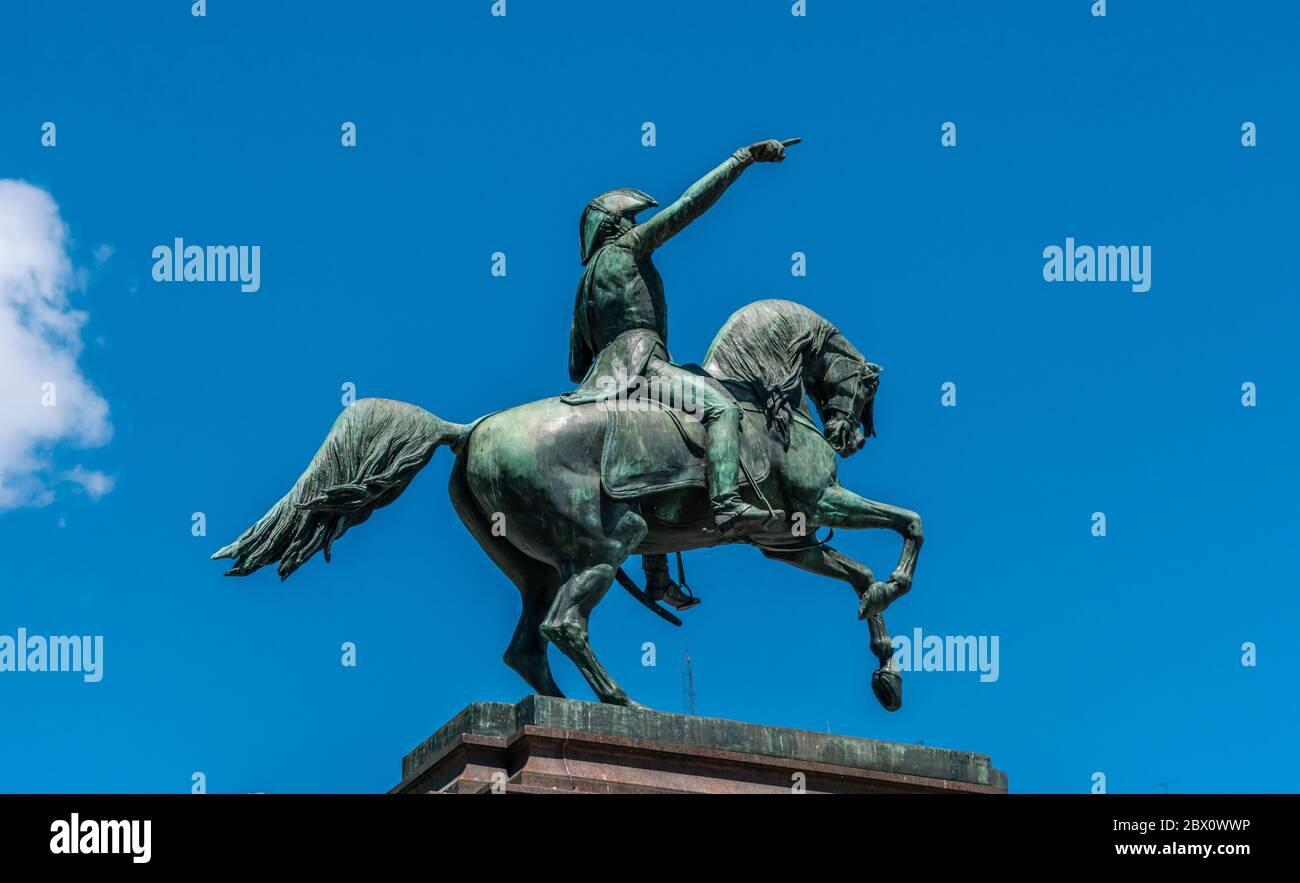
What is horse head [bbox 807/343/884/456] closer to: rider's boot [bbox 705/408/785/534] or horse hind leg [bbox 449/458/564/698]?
rider's boot [bbox 705/408/785/534]

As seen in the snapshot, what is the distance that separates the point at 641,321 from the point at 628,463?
1.77 meters

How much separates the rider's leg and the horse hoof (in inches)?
66.6

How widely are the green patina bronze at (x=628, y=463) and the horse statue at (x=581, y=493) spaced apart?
0.02 m

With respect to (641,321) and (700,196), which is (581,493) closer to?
(641,321)

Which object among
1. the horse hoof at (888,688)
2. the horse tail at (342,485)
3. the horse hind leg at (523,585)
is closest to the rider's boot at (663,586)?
the horse hind leg at (523,585)

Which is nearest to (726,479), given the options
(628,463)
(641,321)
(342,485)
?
(628,463)

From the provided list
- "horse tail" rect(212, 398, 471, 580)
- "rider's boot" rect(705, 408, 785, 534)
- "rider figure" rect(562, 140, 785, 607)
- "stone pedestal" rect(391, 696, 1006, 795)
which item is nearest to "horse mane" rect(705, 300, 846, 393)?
"rider figure" rect(562, 140, 785, 607)

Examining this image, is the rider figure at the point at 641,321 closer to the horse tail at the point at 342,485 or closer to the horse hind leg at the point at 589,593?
the horse hind leg at the point at 589,593

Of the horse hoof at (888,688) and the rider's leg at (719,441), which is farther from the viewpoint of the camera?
the horse hoof at (888,688)

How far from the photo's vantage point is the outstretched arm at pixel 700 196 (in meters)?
23.4

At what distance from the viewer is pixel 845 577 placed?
77.7 feet

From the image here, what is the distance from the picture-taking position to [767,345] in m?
23.6
